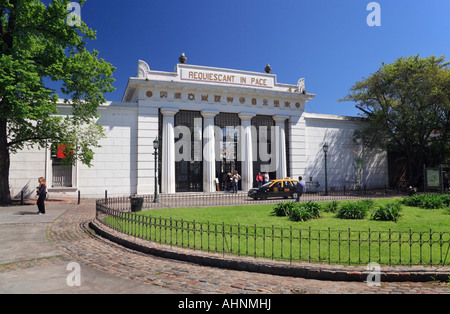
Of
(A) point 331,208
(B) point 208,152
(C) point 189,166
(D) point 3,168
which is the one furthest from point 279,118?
(D) point 3,168

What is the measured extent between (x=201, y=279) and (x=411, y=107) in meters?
27.6

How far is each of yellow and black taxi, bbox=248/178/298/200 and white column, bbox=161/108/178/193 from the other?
7.38 metres

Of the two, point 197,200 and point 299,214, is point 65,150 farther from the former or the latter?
point 299,214

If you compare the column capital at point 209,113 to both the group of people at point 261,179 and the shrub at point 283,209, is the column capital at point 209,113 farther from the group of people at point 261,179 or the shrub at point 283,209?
the shrub at point 283,209

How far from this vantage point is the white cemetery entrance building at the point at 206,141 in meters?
24.1

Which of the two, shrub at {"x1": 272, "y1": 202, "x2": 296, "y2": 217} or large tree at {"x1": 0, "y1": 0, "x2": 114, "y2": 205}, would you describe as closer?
shrub at {"x1": 272, "y1": 202, "x2": 296, "y2": 217}

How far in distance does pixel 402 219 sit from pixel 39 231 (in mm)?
13082

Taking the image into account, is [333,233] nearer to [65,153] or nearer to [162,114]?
[65,153]

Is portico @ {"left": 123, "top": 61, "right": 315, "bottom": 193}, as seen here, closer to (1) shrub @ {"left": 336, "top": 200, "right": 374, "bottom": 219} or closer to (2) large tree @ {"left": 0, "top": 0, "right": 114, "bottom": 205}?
(2) large tree @ {"left": 0, "top": 0, "right": 114, "bottom": 205}

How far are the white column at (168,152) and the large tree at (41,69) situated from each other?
6.82 m

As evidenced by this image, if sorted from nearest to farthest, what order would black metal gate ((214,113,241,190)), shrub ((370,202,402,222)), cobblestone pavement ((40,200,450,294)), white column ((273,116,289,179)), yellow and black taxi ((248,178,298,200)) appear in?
1. cobblestone pavement ((40,200,450,294))
2. shrub ((370,202,402,222))
3. yellow and black taxi ((248,178,298,200))
4. black metal gate ((214,113,241,190))
5. white column ((273,116,289,179))

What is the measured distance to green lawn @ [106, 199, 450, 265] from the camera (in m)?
6.60

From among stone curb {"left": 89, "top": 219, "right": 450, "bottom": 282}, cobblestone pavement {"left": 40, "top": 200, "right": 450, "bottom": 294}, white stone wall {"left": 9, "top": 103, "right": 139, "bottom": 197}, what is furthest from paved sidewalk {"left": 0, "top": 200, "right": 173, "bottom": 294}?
white stone wall {"left": 9, "top": 103, "right": 139, "bottom": 197}
